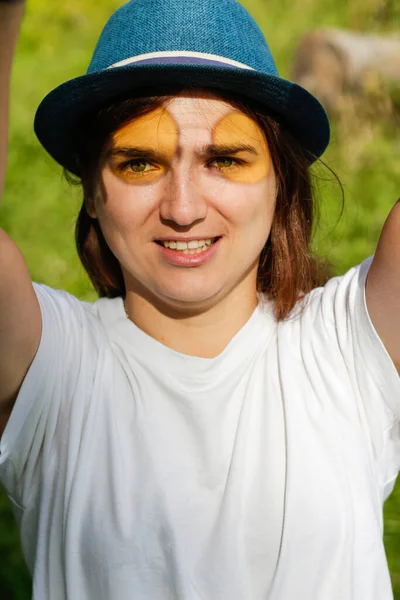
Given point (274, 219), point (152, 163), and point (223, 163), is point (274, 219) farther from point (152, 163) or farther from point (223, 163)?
point (152, 163)

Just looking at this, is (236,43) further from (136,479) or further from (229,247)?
(136,479)

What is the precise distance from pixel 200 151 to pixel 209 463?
0.76 metres

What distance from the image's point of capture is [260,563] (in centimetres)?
228

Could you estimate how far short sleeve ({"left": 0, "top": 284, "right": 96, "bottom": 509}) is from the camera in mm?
2279

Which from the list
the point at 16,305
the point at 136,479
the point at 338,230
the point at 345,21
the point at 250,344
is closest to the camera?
the point at 16,305

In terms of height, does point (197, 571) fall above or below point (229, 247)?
below

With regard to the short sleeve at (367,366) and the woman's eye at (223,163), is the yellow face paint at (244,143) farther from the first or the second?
the short sleeve at (367,366)

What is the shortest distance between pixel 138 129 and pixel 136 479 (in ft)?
2.80

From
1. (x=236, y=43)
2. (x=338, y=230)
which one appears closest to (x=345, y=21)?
(x=338, y=230)

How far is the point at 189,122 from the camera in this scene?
2295 millimetres

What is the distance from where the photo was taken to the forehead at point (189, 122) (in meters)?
2.29

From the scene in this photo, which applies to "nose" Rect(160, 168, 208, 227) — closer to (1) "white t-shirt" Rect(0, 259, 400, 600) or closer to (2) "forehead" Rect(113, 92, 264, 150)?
(2) "forehead" Rect(113, 92, 264, 150)

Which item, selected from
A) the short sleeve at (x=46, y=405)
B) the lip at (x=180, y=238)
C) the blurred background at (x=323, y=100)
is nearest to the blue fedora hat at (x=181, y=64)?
the lip at (x=180, y=238)

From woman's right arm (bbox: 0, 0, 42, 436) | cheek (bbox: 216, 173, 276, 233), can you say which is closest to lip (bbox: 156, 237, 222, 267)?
cheek (bbox: 216, 173, 276, 233)
